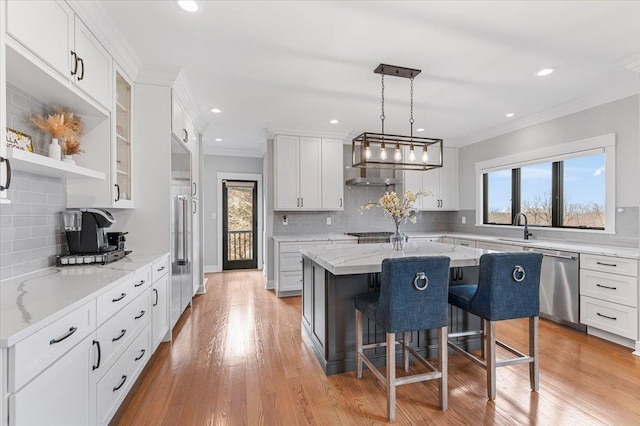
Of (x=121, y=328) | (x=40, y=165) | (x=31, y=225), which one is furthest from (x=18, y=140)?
(x=121, y=328)

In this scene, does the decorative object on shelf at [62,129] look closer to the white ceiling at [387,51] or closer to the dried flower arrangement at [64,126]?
the dried flower arrangement at [64,126]

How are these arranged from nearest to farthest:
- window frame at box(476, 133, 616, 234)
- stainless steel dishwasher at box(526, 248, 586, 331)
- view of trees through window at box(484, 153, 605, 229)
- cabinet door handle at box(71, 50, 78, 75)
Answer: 1. cabinet door handle at box(71, 50, 78, 75)
2. stainless steel dishwasher at box(526, 248, 586, 331)
3. window frame at box(476, 133, 616, 234)
4. view of trees through window at box(484, 153, 605, 229)

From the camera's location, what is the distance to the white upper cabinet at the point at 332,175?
509cm

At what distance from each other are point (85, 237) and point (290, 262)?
2.82 m

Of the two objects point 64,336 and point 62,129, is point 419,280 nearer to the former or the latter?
point 64,336

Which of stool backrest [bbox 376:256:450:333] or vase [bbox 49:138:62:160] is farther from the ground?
vase [bbox 49:138:62:160]

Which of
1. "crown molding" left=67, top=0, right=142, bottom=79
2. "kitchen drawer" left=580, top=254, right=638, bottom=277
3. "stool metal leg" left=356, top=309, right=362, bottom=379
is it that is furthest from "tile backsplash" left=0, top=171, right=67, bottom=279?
"kitchen drawer" left=580, top=254, right=638, bottom=277

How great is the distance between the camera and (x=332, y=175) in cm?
514

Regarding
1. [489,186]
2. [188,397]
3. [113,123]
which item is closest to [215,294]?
[188,397]

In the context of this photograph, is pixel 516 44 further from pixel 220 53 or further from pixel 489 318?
pixel 220 53

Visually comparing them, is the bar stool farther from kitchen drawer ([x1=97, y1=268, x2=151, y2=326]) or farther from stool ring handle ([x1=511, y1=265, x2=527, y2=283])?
kitchen drawer ([x1=97, y1=268, x2=151, y2=326])

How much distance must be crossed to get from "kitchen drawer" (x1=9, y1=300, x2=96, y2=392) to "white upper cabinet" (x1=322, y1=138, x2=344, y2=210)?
393cm

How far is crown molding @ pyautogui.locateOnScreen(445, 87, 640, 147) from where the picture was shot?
3.30 m

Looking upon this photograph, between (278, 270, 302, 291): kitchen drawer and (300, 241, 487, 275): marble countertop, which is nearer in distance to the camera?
(300, 241, 487, 275): marble countertop
